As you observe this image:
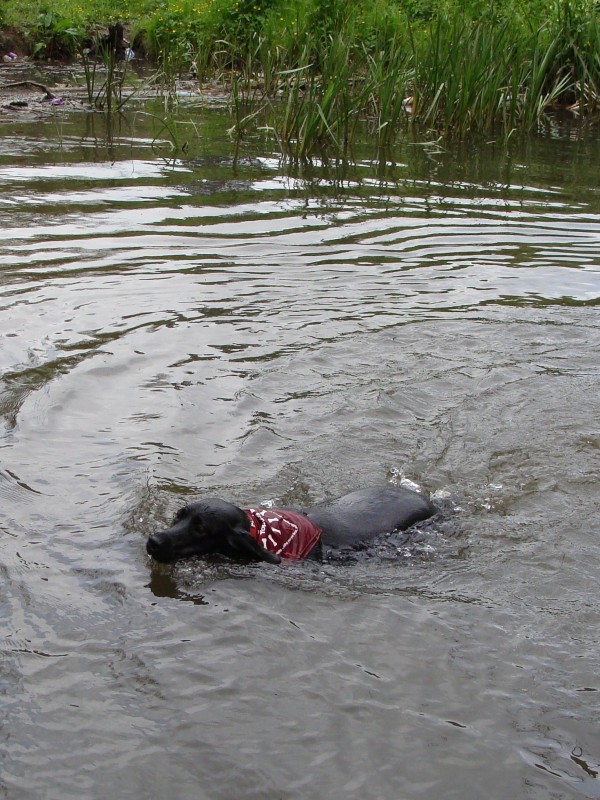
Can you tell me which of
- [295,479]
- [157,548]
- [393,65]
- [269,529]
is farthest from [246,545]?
[393,65]

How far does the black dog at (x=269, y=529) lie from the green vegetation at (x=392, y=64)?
787cm

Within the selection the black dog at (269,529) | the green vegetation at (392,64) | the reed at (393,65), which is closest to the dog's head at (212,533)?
the black dog at (269,529)

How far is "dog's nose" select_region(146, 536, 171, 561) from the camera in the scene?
393 centimetres

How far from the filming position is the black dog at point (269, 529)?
4.07 meters

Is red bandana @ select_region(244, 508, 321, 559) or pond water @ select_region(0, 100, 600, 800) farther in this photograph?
red bandana @ select_region(244, 508, 321, 559)

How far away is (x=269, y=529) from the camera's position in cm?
416

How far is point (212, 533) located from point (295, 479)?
973 mm

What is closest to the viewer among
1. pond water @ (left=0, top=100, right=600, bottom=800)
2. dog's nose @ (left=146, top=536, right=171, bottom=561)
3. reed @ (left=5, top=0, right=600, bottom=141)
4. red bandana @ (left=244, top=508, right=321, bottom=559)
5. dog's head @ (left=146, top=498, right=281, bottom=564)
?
pond water @ (left=0, top=100, right=600, bottom=800)

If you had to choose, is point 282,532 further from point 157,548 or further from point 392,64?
point 392,64

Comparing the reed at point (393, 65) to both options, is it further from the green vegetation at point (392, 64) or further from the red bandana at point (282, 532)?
the red bandana at point (282, 532)

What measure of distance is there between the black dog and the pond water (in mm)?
88

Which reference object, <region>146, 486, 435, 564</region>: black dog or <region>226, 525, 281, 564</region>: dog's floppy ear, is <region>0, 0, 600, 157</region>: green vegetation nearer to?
<region>146, 486, 435, 564</region>: black dog

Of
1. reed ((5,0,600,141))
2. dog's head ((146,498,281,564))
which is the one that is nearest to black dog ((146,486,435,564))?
dog's head ((146,498,281,564))

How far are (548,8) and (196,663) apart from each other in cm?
1636
